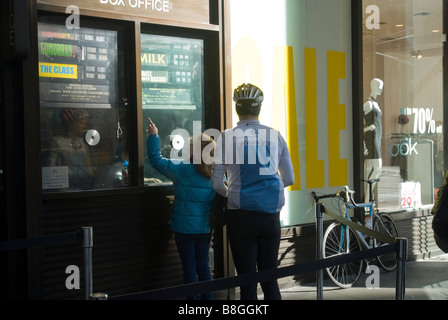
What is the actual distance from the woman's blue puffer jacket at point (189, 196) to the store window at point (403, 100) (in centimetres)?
327

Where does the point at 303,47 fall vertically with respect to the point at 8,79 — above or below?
above

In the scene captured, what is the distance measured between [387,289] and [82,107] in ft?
13.0

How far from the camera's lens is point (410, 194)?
9469 mm

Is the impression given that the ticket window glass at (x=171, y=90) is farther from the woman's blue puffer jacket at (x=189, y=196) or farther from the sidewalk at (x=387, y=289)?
the sidewalk at (x=387, y=289)

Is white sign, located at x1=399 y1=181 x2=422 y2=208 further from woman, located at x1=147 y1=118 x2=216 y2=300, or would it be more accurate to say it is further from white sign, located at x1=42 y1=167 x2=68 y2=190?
white sign, located at x1=42 y1=167 x2=68 y2=190

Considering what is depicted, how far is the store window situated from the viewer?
884 centimetres

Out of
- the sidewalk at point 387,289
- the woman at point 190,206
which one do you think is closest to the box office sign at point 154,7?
the woman at point 190,206

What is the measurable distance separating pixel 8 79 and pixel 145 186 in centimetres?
161

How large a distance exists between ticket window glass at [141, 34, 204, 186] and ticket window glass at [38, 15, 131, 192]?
0.26 metres

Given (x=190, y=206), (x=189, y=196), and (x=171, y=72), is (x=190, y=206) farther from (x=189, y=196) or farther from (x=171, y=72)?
(x=171, y=72)
